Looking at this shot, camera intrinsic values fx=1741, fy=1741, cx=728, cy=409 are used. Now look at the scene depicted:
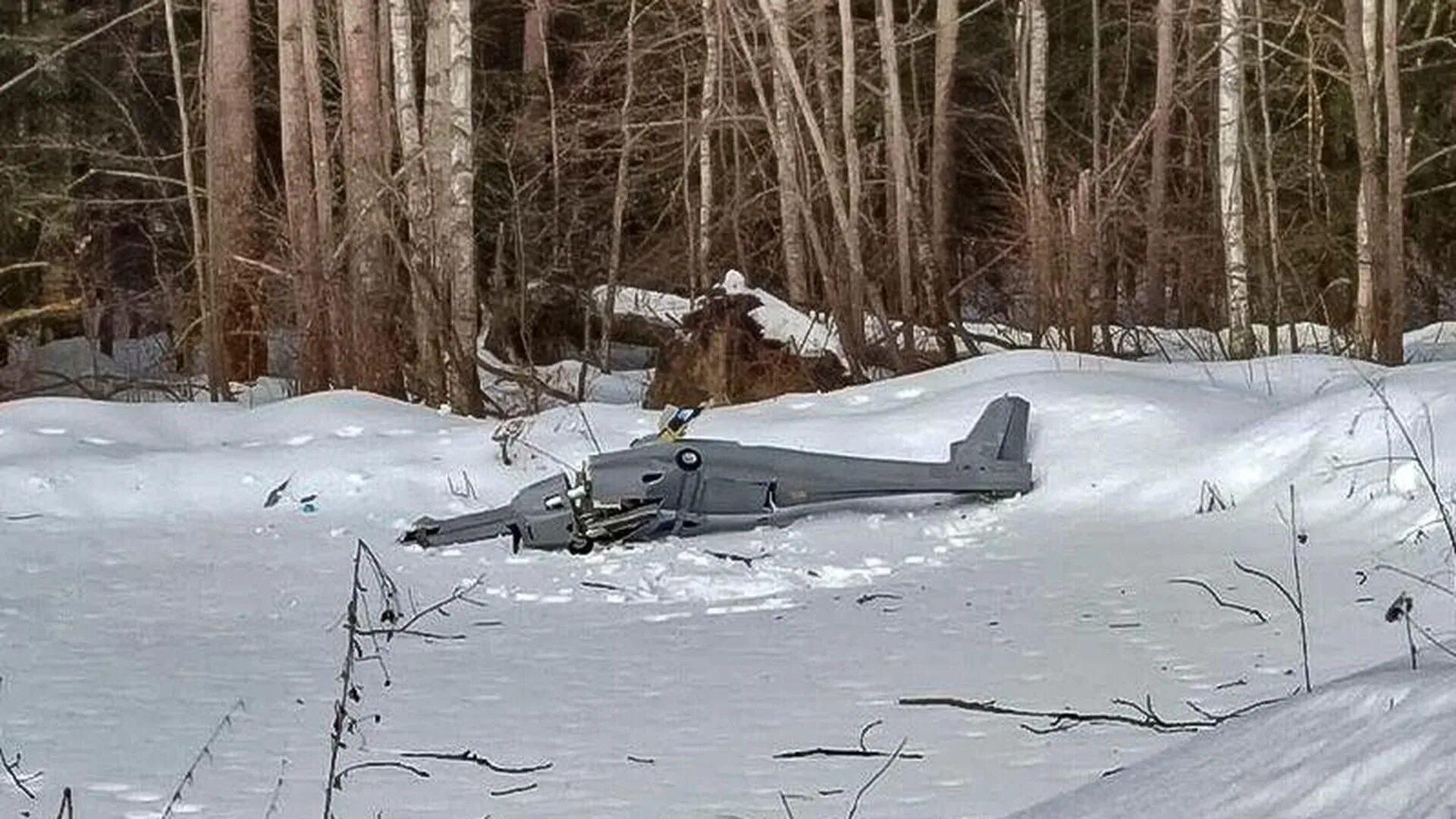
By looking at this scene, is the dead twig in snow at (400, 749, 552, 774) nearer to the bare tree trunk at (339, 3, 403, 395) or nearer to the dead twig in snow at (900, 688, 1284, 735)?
the dead twig in snow at (900, 688, 1284, 735)

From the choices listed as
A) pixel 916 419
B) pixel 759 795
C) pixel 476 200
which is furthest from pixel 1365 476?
pixel 476 200

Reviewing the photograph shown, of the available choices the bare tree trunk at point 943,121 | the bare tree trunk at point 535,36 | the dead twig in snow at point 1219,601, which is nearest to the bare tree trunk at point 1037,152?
the bare tree trunk at point 943,121

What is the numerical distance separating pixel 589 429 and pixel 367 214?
10.6ft

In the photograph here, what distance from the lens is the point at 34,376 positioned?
13289 millimetres

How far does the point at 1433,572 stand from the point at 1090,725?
1.82m

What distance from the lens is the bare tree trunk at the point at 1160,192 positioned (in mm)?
15859

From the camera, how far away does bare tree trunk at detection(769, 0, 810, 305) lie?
1317cm

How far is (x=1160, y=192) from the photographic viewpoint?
60.4ft

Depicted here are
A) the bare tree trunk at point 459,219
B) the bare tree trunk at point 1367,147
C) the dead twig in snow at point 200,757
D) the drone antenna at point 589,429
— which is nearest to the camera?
the dead twig in snow at point 200,757

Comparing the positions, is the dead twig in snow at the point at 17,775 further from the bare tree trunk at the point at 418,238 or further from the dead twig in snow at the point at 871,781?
the bare tree trunk at the point at 418,238

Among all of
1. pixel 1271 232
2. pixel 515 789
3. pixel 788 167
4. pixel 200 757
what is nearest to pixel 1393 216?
pixel 1271 232

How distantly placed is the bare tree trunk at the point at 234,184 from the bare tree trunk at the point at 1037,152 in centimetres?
567

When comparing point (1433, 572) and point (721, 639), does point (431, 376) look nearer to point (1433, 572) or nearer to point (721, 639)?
point (721, 639)

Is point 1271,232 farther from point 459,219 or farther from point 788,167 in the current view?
point 459,219
